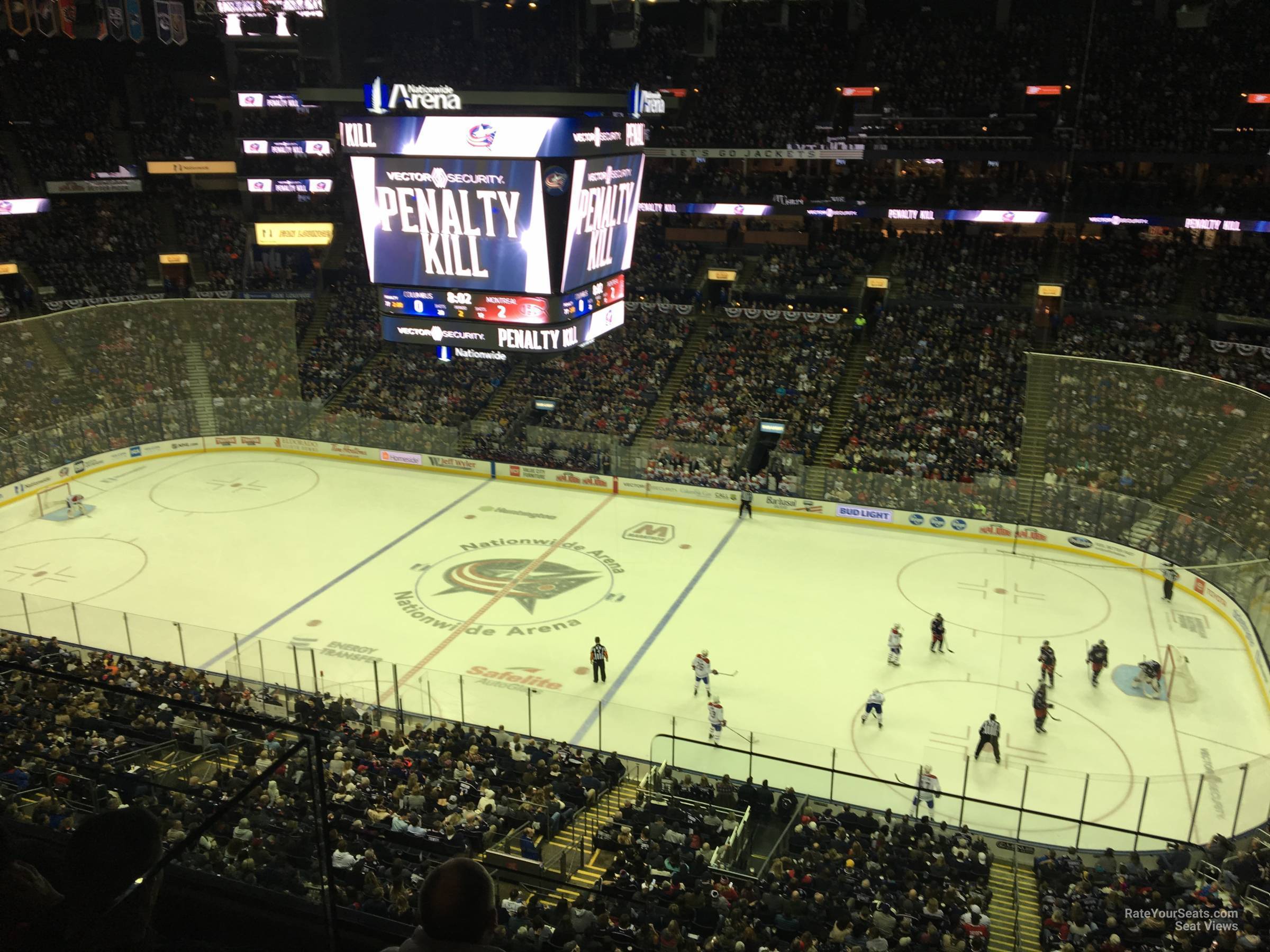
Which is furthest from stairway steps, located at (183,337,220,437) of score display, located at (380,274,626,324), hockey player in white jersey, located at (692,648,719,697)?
hockey player in white jersey, located at (692,648,719,697)

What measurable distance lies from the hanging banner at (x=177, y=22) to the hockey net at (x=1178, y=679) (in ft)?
97.6

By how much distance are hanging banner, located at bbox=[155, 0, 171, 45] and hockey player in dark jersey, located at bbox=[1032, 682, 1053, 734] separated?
27665 millimetres

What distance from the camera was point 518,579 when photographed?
2600 centimetres

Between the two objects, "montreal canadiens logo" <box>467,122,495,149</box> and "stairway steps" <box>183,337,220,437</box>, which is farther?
"stairway steps" <box>183,337,220,437</box>

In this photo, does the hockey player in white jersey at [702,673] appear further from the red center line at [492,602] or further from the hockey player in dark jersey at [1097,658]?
the hockey player in dark jersey at [1097,658]

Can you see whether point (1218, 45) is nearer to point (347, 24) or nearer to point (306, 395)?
point (347, 24)

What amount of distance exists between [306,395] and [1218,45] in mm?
34264

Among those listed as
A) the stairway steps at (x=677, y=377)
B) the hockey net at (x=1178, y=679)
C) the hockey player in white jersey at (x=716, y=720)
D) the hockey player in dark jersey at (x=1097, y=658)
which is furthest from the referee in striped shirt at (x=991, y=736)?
the stairway steps at (x=677, y=377)

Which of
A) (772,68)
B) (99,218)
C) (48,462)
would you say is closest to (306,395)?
(48,462)

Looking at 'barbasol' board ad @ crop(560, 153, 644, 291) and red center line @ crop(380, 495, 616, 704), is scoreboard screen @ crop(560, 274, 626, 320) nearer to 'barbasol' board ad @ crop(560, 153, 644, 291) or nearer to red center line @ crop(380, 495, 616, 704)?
'barbasol' board ad @ crop(560, 153, 644, 291)

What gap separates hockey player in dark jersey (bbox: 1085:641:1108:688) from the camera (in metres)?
20.7

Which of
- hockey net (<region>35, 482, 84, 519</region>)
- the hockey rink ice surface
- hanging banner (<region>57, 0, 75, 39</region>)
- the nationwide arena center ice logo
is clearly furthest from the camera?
hockey net (<region>35, 482, 84, 519</region>)

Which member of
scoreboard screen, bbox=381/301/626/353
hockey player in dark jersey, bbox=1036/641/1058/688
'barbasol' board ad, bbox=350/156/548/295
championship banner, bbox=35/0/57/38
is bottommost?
hockey player in dark jersey, bbox=1036/641/1058/688

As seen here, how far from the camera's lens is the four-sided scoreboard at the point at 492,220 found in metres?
19.6
